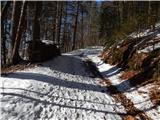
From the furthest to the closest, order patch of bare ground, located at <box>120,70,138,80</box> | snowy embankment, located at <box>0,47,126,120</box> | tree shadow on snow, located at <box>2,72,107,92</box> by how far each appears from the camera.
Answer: patch of bare ground, located at <box>120,70,138,80</box>
tree shadow on snow, located at <box>2,72,107,92</box>
snowy embankment, located at <box>0,47,126,120</box>

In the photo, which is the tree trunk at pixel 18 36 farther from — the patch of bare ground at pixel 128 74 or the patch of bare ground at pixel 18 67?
the patch of bare ground at pixel 128 74

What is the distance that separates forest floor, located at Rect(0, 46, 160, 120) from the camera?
1161 cm

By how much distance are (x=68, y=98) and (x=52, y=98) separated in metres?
0.82

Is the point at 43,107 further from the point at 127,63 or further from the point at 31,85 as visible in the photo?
the point at 127,63

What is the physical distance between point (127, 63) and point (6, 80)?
9.23 meters

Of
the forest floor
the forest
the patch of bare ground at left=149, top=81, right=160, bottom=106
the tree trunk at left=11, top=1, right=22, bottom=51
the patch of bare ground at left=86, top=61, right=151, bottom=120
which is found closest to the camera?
the forest floor

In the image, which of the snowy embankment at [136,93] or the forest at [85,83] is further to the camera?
the snowy embankment at [136,93]

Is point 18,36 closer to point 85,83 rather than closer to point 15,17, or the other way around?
point 15,17

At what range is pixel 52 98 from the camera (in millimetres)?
13555

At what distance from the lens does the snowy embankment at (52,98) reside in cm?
1140

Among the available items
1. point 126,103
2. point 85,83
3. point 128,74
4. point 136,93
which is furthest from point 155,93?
point 128,74

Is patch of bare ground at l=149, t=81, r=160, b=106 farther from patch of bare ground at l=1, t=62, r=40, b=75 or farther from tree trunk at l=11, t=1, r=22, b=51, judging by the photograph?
tree trunk at l=11, t=1, r=22, b=51

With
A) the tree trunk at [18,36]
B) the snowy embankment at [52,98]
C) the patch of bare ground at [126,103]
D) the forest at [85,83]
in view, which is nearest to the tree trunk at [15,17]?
the forest at [85,83]

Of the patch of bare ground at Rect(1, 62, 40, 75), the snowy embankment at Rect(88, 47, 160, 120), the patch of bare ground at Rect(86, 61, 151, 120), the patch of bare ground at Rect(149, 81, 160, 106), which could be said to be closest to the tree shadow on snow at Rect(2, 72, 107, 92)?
the patch of bare ground at Rect(86, 61, 151, 120)
